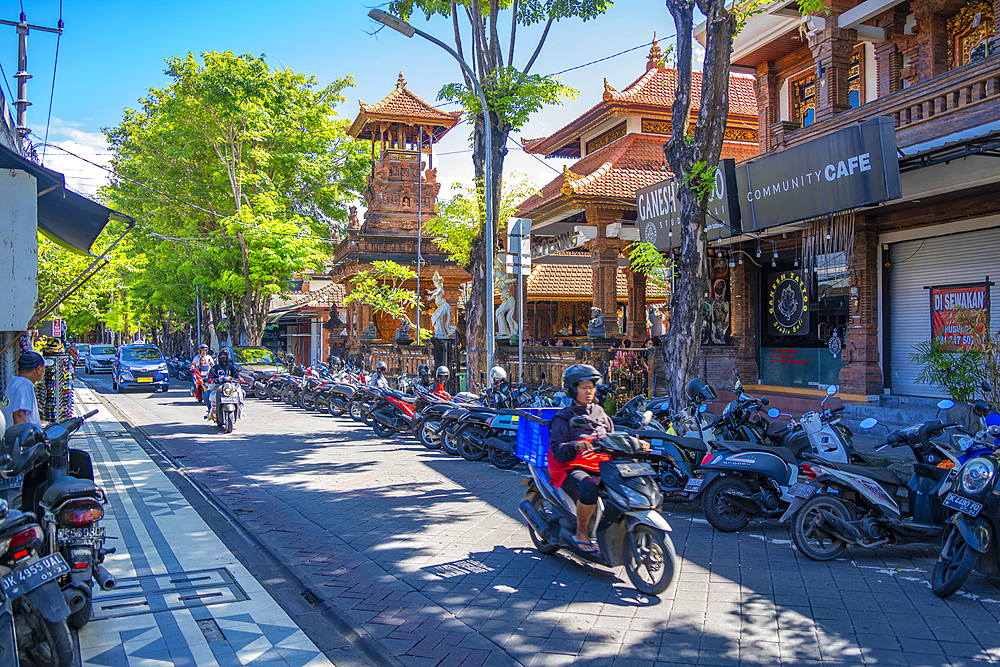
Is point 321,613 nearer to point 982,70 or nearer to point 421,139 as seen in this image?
point 982,70

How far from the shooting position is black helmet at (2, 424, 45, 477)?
3.82 meters

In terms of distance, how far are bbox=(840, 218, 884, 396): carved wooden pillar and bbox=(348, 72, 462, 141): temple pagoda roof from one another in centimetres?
2654

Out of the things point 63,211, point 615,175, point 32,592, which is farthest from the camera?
point 615,175

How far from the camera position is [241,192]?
2672cm

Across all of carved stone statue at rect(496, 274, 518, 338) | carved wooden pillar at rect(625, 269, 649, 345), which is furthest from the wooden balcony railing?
carved stone statue at rect(496, 274, 518, 338)

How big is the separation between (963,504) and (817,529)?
1251mm

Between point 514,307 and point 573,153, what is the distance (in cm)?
638

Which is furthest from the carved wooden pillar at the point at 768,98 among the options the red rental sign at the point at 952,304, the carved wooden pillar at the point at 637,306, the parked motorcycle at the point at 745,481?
the parked motorcycle at the point at 745,481

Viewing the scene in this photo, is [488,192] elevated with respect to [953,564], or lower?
elevated

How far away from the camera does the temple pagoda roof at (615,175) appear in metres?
18.7

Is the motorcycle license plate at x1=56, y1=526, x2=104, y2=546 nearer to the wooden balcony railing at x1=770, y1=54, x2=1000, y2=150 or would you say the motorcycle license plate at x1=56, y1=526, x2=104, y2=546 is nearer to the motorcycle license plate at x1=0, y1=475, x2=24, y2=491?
the motorcycle license plate at x1=0, y1=475, x2=24, y2=491

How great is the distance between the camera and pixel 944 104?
428 inches

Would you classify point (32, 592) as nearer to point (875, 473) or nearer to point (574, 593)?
point (574, 593)

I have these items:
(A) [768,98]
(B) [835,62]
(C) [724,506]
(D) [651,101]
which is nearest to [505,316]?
(D) [651,101]
